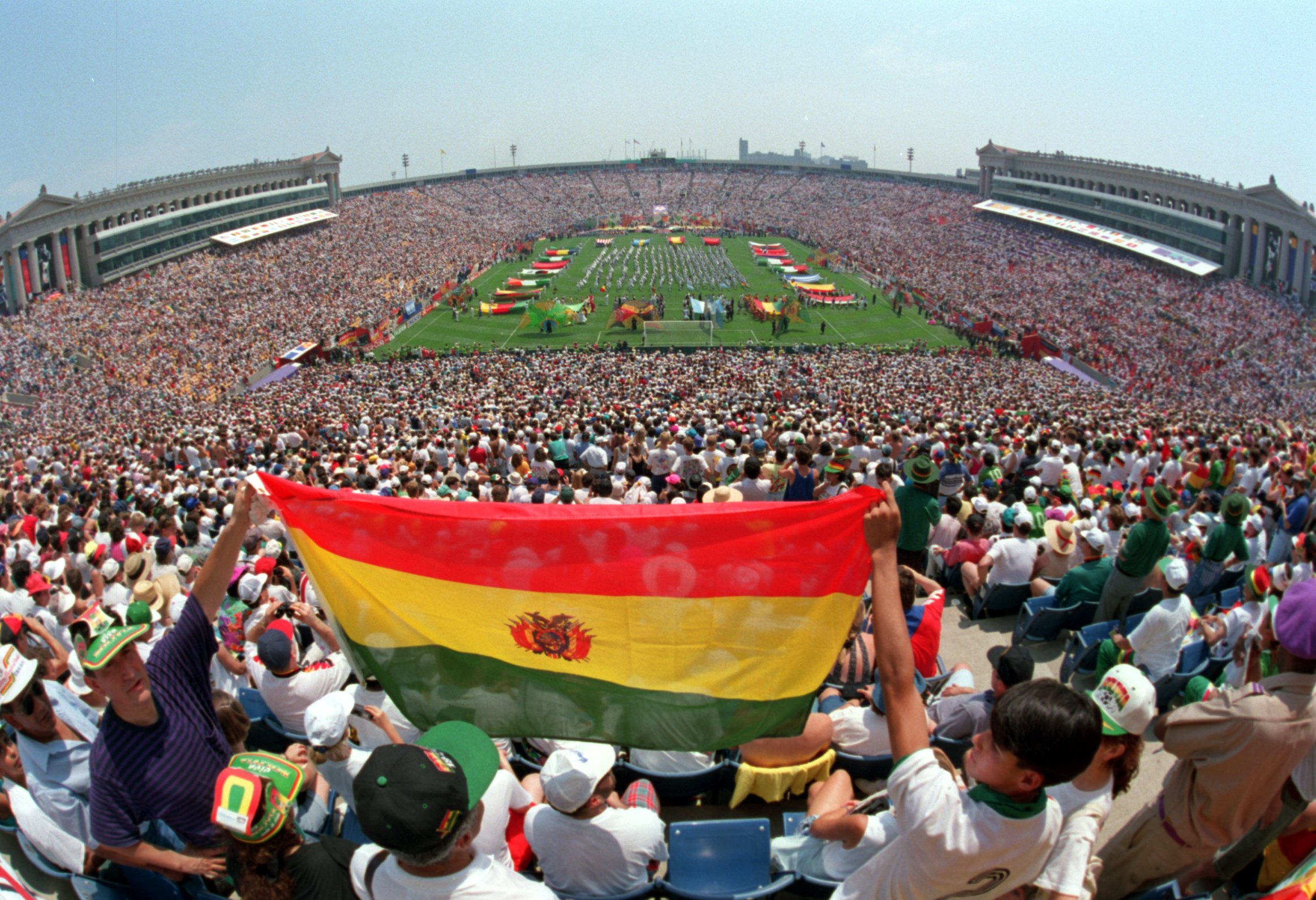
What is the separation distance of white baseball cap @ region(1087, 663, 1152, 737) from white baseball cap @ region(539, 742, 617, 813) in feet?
7.26

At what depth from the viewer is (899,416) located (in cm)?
2127

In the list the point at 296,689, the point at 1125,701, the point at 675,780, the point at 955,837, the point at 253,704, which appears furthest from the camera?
the point at 253,704

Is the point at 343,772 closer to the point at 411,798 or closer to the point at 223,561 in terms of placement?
the point at 223,561

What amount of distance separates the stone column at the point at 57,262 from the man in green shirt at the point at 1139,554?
58481 millimetres

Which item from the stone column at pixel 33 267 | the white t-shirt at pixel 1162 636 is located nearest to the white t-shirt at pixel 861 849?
the white t-shirt at pixel 1162 636

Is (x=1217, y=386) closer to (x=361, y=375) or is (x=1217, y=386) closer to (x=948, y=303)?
(x=948, y=303)

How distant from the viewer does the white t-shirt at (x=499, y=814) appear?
377 centimetres

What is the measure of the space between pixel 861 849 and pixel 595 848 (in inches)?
50.1

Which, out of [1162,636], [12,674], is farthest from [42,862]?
[1162,636]

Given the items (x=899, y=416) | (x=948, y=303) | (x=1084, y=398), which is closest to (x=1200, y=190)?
(x=948, y=303)

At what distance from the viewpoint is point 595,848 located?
3820mm

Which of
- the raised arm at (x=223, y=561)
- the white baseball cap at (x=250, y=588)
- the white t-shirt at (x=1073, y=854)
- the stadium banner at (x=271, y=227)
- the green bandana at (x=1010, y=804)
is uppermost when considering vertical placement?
the stadium banner at (x=271, y=227)

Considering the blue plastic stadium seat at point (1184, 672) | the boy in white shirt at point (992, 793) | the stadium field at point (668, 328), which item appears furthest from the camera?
the stadium field at point (668, 328)

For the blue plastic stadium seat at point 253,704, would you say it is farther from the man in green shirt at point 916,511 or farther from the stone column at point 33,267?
the stone column at point 33,267
